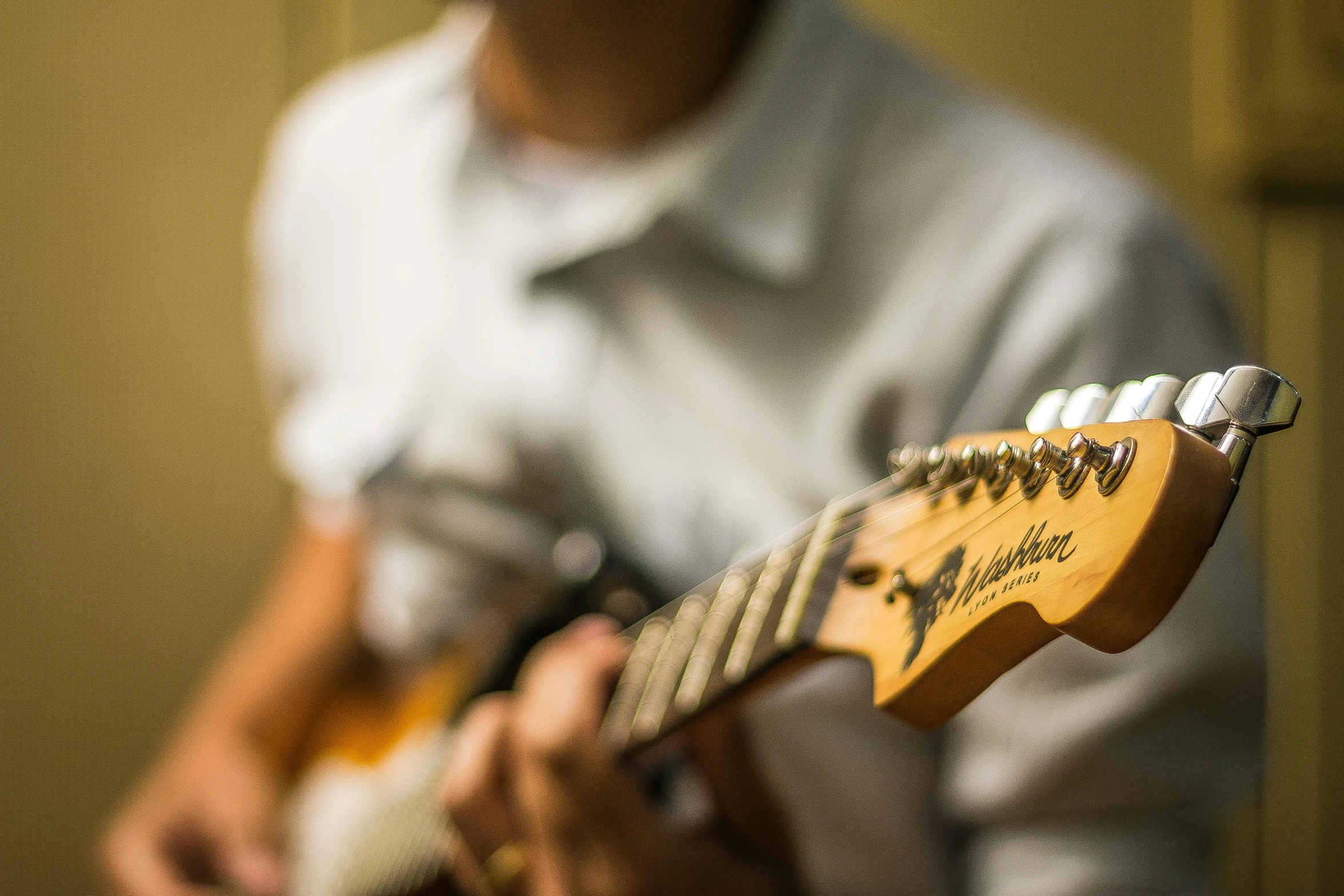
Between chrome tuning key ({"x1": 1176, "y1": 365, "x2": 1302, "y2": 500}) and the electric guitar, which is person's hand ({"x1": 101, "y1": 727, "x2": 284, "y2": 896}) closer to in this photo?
the electric guitar

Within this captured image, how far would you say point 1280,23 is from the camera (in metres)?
0.46

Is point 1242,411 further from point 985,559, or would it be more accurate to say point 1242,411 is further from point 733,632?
point 733,632

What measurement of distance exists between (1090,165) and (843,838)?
0.34 meters

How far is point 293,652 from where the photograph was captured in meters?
0.79

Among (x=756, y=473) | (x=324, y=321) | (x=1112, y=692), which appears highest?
(x=324, y=321)

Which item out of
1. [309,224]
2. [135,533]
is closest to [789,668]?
[309,224]

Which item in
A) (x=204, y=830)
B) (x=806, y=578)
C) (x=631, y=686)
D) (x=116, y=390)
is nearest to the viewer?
(x=806, y=578)

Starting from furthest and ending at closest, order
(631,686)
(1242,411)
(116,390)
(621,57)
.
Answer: (116,390)
(621,57)
(631,686)
(1242,411)

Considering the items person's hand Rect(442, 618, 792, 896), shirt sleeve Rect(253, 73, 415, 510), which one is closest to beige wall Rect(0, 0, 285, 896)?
shirt sleeve Rect(253, 73, 415, 510)

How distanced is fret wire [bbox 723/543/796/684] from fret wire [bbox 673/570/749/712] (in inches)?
0.5

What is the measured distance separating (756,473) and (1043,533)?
31 cm

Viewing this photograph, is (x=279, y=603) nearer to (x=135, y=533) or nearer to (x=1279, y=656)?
(x=135, y=533)

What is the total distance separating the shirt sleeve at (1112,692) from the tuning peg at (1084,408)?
0.53ft

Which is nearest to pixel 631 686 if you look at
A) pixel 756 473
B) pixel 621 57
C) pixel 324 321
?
pixel 756 473
